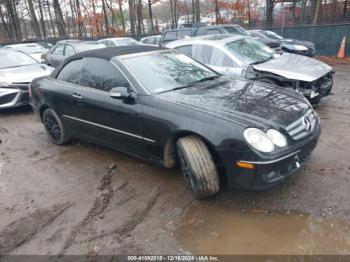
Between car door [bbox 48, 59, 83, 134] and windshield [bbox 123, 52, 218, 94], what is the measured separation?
105cm

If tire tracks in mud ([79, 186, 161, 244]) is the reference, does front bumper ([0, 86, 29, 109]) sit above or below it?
above

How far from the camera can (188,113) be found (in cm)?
350

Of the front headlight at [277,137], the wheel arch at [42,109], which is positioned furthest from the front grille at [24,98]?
the front headlight at [277,137]

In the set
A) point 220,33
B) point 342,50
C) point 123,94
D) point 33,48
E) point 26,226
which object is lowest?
point 342,50

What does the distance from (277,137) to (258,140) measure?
8.3 inches

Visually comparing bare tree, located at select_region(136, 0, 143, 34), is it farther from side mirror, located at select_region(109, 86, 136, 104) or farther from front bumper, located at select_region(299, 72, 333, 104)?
side mirror, located at select_region(109, 86, 136, 104)

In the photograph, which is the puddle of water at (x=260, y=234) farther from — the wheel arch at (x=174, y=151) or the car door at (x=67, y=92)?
the car door at (x=67, y=92)

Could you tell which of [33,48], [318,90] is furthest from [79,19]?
[318,90]

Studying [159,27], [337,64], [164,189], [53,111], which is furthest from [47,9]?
[164,189]

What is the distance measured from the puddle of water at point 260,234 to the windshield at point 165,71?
64.5 inches

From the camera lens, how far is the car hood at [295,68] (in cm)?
606

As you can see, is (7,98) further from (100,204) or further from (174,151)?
(174,151)

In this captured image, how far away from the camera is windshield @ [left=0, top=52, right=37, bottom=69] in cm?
878

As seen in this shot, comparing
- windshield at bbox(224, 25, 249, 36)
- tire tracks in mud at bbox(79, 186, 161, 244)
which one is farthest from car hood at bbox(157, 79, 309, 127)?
windshield at bbox(224, 25, 249, 36)
